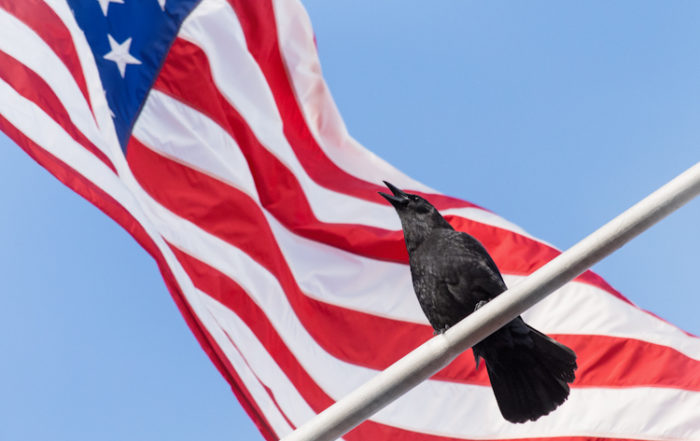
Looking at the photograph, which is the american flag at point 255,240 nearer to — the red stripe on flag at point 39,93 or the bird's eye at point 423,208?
the red stripe on flag at point 39,93

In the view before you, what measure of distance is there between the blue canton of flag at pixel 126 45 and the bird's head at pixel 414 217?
192 cm

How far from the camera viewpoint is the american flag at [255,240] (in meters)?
5.95

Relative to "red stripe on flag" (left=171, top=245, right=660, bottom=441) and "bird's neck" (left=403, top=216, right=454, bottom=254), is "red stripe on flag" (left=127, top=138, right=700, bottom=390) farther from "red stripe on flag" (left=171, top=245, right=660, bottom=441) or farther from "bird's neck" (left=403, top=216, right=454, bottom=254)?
"bird's neck" (left=403, top=216, right=454, bottom=254)

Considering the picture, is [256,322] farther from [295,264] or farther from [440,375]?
[440,375]

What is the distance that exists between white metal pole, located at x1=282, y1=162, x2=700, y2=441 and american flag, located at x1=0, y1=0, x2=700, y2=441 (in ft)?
9.97

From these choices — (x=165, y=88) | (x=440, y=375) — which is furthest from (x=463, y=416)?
(x=165, y=88)

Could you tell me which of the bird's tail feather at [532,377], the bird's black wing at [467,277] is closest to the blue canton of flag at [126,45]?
the bird's black wing at [467,277]

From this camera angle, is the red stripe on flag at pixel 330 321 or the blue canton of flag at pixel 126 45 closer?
the blue canton of flag at pixel 126 45

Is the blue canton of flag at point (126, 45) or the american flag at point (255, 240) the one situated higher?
the blue canton of flag at point (126, 45)

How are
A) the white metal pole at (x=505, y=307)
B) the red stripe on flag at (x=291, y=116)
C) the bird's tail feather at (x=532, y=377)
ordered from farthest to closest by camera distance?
the red stripe on flag at (x=291, y=116) → the bird's tail feather at (x=532, y=377) → the white metal pole at (x=505, y=307)

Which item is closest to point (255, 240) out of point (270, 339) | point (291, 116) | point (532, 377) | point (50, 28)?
point (270, 339)

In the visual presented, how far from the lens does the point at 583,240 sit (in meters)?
2.78

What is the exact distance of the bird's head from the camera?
4965 mm

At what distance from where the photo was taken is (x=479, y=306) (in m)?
4.60
